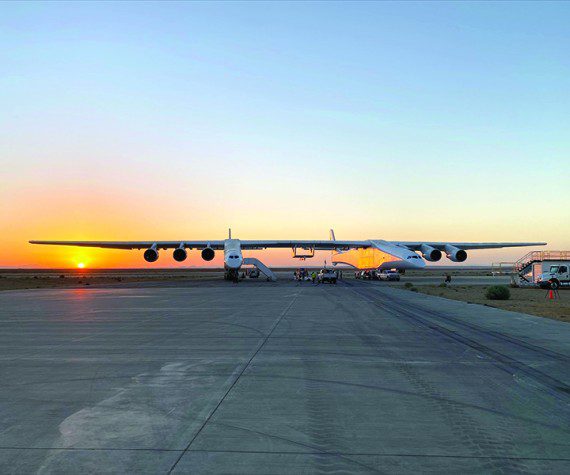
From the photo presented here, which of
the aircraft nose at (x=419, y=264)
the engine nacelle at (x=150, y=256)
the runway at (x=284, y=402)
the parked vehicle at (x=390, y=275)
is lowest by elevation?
the parked vehicle at (x=390, y=275)

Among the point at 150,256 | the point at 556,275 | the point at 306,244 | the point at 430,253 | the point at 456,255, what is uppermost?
the point at 306,244

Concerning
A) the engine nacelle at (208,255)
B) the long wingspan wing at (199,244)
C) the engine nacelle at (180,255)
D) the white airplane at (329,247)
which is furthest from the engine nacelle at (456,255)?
the engine nacelle at (180,255)

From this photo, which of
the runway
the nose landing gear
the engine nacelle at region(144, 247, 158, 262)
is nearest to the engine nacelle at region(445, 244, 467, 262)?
the nose landing gear

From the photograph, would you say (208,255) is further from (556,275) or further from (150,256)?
(556,275)

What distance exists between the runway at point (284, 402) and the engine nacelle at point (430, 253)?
4154 centimetres

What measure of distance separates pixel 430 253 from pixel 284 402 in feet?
165

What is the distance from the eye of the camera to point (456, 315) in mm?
17422

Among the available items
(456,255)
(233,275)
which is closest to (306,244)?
(233,275)

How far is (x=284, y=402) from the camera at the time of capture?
6.06 meters

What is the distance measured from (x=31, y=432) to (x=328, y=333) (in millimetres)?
8516

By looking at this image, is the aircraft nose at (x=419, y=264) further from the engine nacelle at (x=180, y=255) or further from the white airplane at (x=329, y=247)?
the engine nacelle at (x=180, y=255)

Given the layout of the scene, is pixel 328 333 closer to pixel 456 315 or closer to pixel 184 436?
pixel 456 315

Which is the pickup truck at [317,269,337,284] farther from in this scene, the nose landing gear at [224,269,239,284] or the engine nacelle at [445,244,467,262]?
the engine nacelle at [445,244,467,262]

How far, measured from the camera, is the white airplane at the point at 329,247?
4819 cm
